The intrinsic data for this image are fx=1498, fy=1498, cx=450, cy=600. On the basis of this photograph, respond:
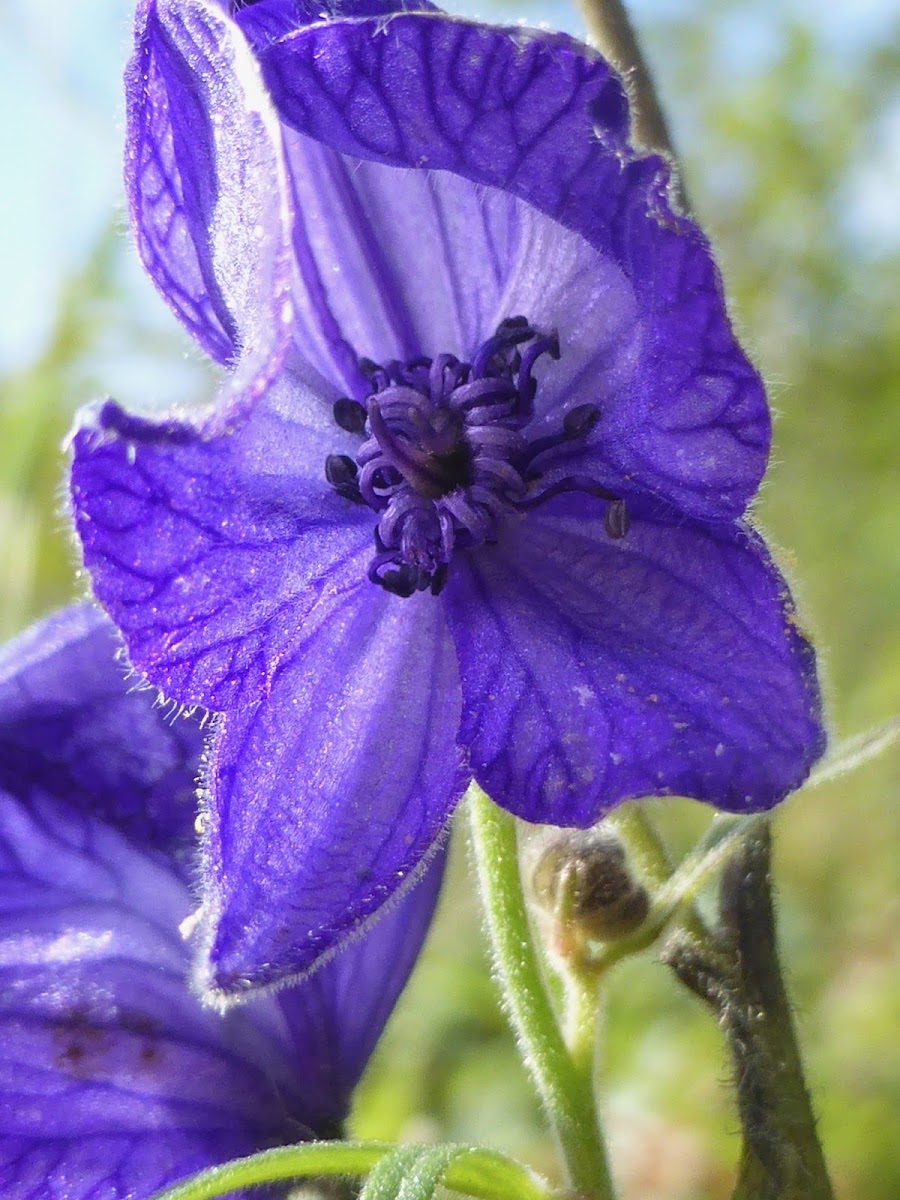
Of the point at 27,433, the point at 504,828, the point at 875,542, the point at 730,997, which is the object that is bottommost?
the point at 875,542

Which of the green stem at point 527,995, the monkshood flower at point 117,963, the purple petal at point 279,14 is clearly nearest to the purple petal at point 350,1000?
the monkshood flower at point 117,963

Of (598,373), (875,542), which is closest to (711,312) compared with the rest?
A: (598,373)

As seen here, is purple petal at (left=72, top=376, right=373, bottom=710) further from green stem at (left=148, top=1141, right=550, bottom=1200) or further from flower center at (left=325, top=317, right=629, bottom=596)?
green stem at (left=148, top=1141, right=550, bottom=1200)

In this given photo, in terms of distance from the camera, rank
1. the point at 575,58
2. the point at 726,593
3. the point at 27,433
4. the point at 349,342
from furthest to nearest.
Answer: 1. the point at 27,433
2. the point at 349,342
3. the point at 726,593
4. the point at 575,58

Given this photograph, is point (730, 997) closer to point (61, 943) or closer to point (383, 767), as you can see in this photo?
point (383, 767)

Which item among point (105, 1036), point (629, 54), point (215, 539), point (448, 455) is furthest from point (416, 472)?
point (105, 1036)

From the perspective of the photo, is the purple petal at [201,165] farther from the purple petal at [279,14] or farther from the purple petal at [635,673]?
the purple petal at [635,673]

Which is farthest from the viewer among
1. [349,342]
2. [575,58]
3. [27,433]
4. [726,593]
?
[27,433]

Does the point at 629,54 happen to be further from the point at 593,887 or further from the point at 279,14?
the point at 593,887
